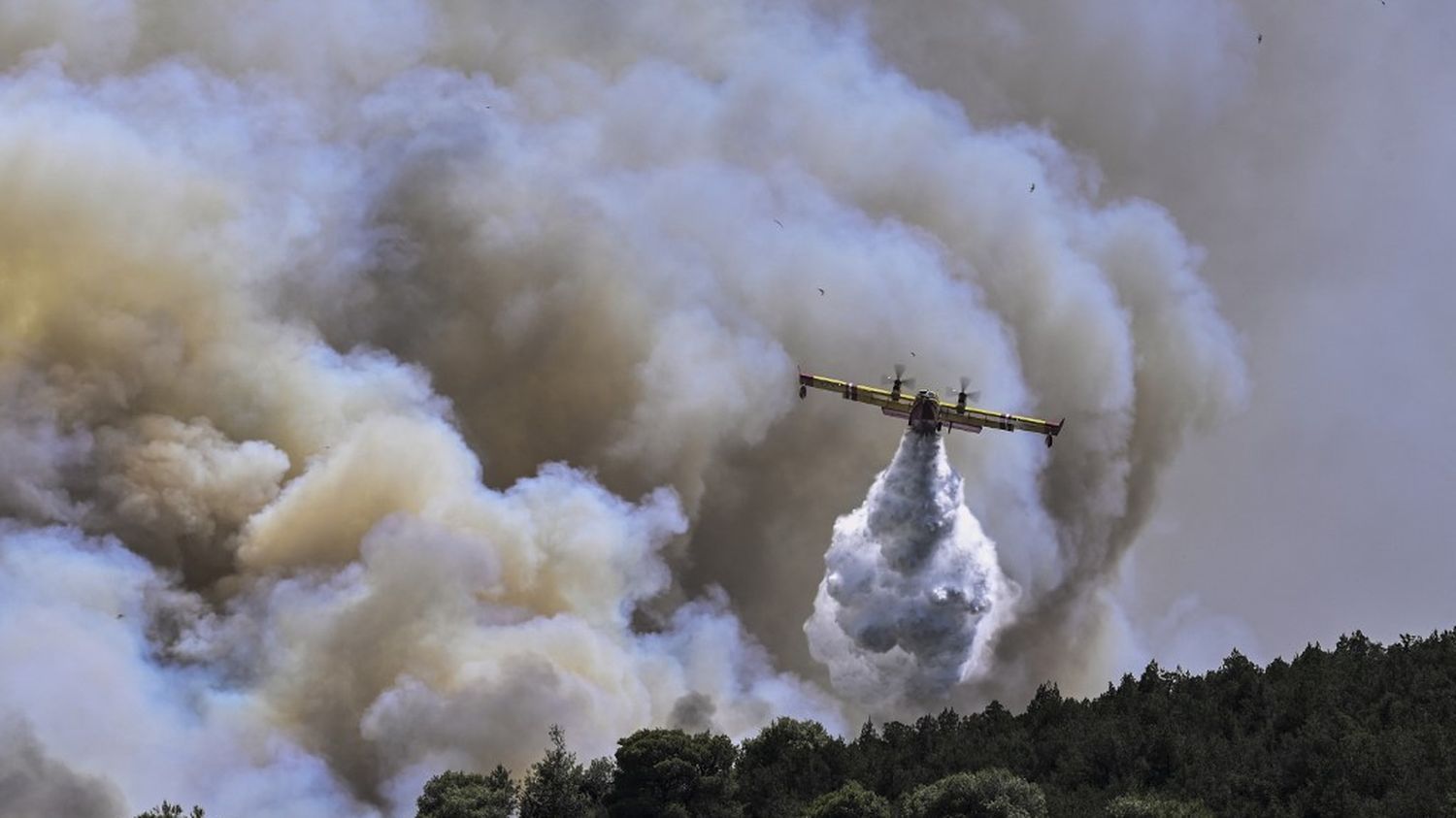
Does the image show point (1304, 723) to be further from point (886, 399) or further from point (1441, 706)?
point (886, 399)

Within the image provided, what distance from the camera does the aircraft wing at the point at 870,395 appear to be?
6969 inches

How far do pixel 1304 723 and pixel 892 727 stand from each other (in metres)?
36.0

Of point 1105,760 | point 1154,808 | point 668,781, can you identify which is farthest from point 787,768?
point 1154,808

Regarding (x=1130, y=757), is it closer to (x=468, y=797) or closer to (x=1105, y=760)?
(x=1105, y=760)

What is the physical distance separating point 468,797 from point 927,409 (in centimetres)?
4575

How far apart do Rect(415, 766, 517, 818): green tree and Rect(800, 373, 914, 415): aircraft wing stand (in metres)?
38.9

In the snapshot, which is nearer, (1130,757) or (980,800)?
(980,800)

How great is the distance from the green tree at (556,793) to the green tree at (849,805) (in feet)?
58.6

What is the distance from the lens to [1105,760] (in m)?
169

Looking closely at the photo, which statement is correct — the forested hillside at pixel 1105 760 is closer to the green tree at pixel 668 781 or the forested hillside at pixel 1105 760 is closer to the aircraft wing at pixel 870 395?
the green tree at pixel 668 781

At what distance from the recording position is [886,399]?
179000 millimetres

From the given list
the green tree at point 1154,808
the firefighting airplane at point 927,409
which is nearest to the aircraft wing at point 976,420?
the firefighting airplane at point 927,409

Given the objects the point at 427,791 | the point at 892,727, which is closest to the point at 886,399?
the point at 892,727

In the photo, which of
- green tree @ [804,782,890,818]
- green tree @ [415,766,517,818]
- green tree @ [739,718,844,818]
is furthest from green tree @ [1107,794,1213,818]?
green tree @ [415,766,517,818]
